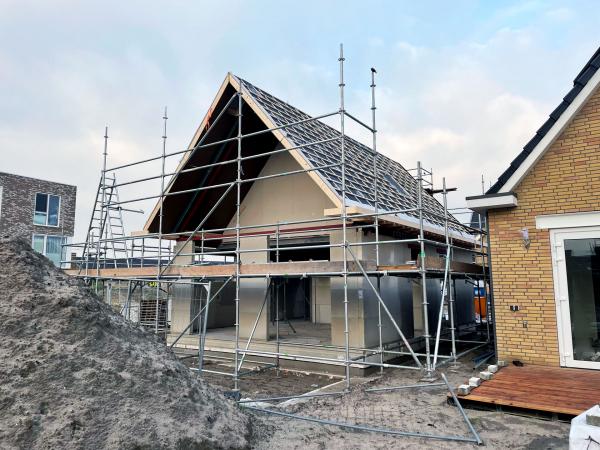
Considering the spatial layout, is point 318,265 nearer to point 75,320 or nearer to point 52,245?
point 75,320

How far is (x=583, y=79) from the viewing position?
7.89m

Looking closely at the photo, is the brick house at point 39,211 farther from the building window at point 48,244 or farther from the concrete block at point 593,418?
the concrete block at point 593,418

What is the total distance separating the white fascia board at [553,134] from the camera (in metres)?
7.83

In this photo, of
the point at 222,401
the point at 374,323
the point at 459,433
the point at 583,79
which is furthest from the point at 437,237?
the point at 222,401

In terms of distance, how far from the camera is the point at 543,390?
6477 millimetres

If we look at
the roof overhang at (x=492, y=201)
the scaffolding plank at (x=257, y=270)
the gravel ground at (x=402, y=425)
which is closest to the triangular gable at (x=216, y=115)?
the scaffolding plank at (x=257, y=270)

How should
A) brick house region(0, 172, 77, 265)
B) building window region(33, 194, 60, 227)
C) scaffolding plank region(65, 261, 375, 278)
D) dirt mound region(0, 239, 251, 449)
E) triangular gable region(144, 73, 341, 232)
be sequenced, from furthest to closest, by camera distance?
1. building window region(33, 194, 60, 227)
2. brick house region(0, 172, 77, 265)
3. triangular gable region(144, 73, 341, 232)
4. scaffolding plank region(65, 261, 375, 278)
5. dirt mound region(0, 239, 251, 449)

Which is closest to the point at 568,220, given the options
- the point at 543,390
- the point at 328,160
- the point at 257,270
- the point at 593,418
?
the point at 543,390

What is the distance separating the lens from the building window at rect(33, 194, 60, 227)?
2931cm

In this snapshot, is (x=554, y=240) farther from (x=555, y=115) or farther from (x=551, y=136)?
(x=555, y=115)

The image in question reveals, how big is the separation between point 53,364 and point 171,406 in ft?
4.01

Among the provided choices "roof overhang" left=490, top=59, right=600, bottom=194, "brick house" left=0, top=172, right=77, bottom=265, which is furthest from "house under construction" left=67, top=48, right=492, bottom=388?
"brick house" left=0, top=172, right=77, bottom=265

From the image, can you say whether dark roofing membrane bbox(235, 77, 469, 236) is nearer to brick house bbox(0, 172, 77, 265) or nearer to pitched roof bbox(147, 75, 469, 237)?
pitched roof bbox(147, 75, 469, 237)

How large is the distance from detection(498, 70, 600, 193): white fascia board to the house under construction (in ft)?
4.19
